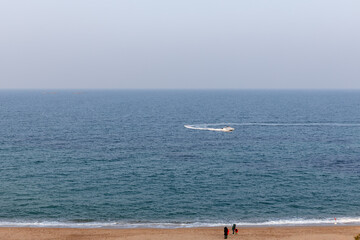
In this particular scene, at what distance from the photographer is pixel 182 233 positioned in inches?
2024

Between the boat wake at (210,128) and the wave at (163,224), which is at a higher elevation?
the boat wake at (210,128)

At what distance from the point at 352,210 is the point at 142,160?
4722 cm

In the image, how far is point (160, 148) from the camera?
4210 inches

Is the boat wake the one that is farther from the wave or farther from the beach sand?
the beach sand

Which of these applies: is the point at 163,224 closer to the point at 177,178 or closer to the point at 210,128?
the point at 177,178

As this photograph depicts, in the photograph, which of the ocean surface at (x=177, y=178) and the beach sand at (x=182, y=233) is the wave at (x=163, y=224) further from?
the beach sand at (x=182, y=233)

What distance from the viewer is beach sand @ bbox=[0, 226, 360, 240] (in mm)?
49594

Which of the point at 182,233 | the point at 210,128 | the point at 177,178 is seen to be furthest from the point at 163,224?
the point at 210,128

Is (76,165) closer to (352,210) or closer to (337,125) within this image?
(352,210)

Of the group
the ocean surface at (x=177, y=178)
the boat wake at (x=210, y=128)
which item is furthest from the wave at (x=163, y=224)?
the boat wake at (x=210, y=128)

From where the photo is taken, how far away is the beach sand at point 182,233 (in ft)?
163

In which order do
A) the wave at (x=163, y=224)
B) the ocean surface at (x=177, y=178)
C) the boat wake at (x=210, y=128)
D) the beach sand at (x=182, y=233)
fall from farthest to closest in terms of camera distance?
1. the boat wake at (x=210, y=128)
2. the ocean surface at (x=177, y=178)
3. the wave at (x=163, y=224)
4. the beach sand at (x=182, y=233)

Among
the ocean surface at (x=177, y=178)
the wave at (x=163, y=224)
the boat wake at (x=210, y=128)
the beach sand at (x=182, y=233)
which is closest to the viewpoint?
the beach sand at (x=182, y=233)

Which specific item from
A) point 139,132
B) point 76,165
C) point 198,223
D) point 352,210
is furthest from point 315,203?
point 139,132
